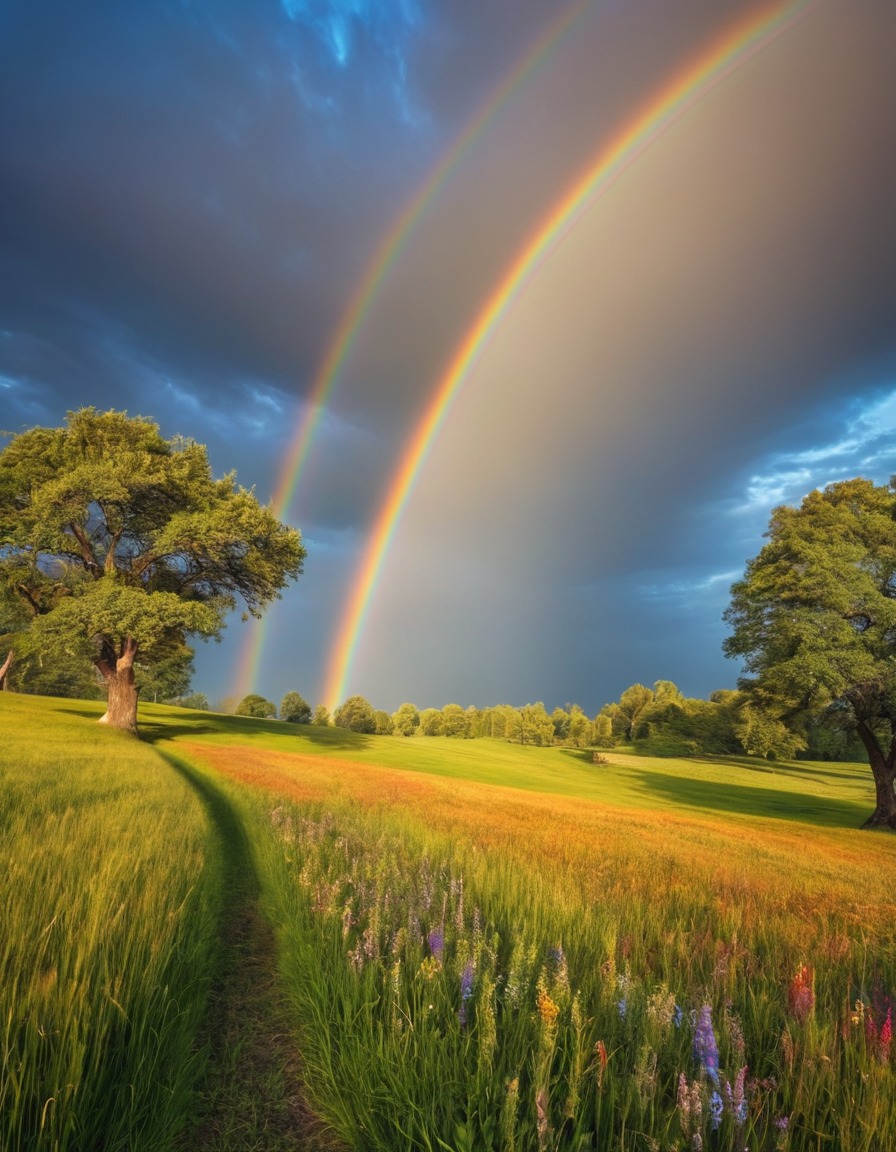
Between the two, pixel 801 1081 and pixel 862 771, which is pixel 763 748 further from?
pixel 862 771

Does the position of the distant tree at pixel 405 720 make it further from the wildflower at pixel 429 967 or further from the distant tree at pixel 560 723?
the wildflower at pixel 429 967

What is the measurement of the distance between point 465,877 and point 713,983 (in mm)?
2560

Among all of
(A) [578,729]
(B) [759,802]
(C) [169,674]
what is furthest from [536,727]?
(B) [759,802]

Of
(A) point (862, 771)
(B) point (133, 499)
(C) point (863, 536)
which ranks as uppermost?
(B) point (133, 499)

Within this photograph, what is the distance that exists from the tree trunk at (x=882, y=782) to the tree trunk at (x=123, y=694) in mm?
45374

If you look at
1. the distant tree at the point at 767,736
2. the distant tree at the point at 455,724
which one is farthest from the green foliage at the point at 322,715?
the distant tree at the point at 767,736

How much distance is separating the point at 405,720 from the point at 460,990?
153595 millimetres

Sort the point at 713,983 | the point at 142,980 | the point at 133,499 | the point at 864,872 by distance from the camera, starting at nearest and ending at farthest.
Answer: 1. the point at 142,980
2. the point at 713,983
3. the point at 864,872
4. the point at 133,499

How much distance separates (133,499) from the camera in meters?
35.2

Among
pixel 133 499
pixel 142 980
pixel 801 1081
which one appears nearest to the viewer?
pixel 801 1081

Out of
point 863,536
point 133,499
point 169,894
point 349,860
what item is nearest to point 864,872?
point 349,860

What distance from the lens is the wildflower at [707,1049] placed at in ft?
6.74

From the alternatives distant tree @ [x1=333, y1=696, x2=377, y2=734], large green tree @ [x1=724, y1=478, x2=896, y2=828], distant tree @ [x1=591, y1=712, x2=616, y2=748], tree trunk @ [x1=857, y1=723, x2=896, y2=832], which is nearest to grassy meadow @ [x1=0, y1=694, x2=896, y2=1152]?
large green tree @ [x1=724, y1=478, x2=896, y2=828]

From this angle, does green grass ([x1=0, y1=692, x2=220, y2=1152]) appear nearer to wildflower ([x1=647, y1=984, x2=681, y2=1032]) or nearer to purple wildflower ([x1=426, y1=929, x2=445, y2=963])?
purple wildflower ([x1=426, y1=929, x2=445, y2=963])
